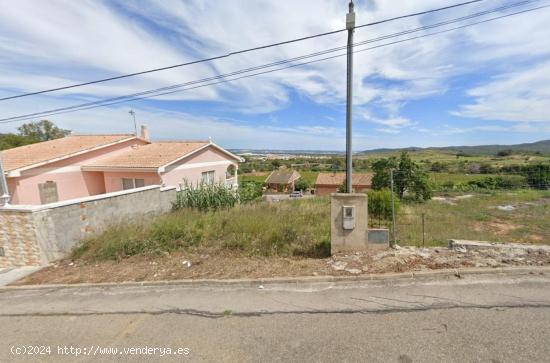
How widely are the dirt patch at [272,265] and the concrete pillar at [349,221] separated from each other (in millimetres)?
202

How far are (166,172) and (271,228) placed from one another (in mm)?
8858

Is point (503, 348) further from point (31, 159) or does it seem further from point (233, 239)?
point (31, 159)

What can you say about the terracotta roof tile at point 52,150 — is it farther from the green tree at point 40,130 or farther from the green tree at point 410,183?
the green tree at point 40,130

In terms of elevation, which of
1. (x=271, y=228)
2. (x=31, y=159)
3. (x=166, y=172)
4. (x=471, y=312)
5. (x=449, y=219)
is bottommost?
(x=449, y=219)

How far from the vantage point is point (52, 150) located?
13.4 metres

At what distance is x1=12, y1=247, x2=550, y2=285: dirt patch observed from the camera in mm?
4430

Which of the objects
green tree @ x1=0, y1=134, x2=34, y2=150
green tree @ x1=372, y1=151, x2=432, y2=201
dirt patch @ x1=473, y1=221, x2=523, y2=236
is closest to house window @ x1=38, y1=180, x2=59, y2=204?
dirt patch @ x1=473, y1=221, x2=523, y2=236

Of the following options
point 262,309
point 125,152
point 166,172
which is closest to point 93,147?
point 125,152

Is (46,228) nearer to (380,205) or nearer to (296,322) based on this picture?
(296,322)

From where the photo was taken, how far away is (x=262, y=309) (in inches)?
137

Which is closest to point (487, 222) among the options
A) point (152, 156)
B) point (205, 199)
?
point (205, 199)

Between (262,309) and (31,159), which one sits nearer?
(262,309)

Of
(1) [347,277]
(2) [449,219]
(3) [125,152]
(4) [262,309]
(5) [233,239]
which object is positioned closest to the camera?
(4) [262,309]

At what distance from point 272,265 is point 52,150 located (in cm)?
1511
